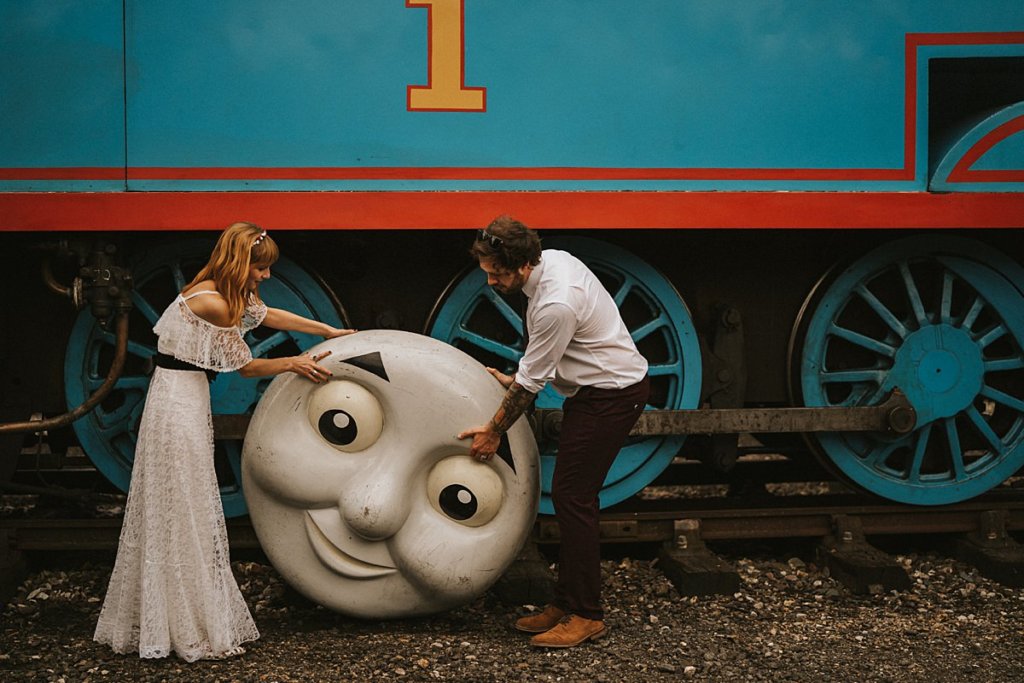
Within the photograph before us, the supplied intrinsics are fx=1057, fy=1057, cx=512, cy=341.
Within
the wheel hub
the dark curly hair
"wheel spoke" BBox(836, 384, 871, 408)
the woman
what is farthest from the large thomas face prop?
the wheel hub

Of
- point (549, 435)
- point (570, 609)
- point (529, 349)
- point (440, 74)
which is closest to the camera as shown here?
point (529, 349)

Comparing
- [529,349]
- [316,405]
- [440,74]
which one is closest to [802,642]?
[529,349]

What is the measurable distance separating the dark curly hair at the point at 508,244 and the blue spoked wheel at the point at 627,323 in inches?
38.5

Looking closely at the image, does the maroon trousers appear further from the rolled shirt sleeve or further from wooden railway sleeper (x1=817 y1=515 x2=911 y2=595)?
wooden railway sleeper (x1=817 y1=515 x2=911 y2=595)

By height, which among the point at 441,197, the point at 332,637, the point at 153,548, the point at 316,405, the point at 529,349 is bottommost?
the point at 332,637

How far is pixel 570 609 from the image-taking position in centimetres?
385

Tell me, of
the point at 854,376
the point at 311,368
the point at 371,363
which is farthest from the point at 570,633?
the point at 854,376

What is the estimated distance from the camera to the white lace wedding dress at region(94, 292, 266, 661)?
11.8 feet

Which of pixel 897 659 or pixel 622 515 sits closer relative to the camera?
pixel 897 659

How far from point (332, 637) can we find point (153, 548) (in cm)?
73

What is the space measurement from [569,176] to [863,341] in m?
1.60

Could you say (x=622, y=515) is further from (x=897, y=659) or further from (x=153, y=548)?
(x=153, y=548)

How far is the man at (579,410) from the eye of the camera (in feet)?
12.0

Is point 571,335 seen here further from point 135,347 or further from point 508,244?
point 135,347
